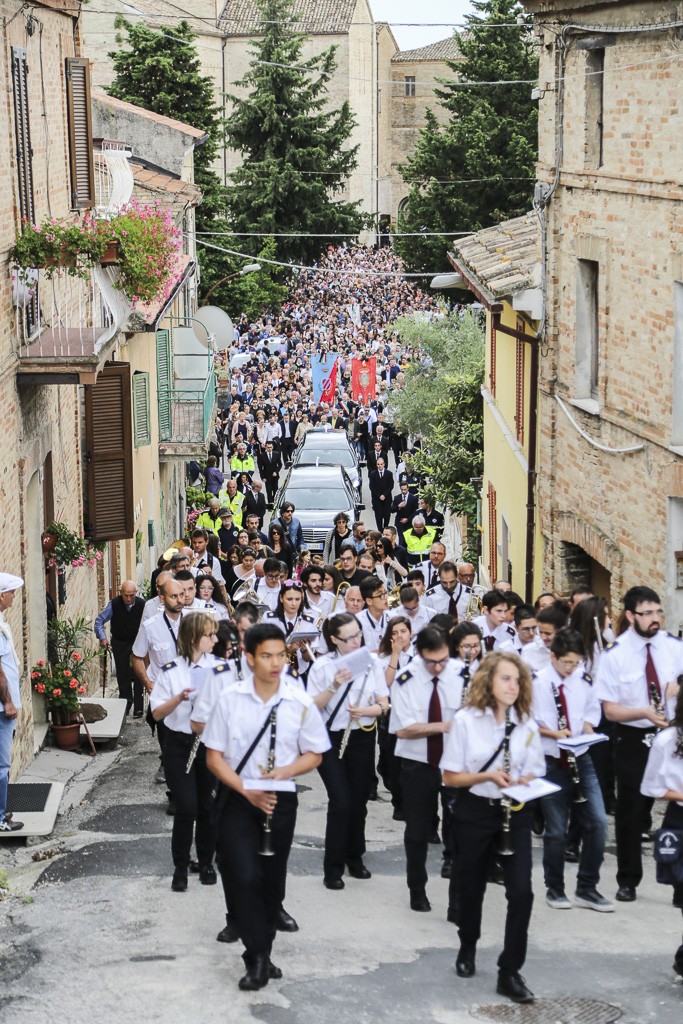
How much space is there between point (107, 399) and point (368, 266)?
5367 centimetres

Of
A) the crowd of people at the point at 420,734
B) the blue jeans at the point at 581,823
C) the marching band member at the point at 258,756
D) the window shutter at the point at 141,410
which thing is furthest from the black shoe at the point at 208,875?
the window shutter at the point at 141,410

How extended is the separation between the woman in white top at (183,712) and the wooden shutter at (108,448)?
7658mm

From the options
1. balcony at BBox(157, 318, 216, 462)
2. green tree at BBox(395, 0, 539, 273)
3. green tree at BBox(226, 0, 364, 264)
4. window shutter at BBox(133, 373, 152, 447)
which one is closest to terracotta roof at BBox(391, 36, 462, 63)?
green tree at BBox(226, 0, 364, 264)

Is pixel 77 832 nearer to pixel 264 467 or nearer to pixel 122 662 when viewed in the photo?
pixel 122 662

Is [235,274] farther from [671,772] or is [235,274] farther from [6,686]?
[671,772]

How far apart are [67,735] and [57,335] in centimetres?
363

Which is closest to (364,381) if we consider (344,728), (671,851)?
(344,728)

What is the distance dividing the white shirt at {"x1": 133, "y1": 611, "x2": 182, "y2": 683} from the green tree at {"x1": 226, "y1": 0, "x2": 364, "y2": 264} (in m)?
52.0

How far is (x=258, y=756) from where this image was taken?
767cm

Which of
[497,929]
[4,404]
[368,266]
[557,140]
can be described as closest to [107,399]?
[4,404]

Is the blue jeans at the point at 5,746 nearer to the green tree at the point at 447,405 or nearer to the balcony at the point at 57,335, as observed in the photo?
the balcony at the point at 57,335

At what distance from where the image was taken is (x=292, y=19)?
61.1m

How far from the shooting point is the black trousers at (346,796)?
9.68m

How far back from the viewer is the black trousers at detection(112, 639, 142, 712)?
1542cm
